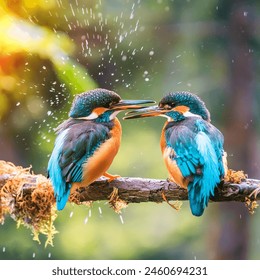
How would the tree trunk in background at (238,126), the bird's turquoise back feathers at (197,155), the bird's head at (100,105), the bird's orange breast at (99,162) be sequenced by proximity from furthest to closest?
the tree trunk in background at (238,126) → the bird's head at (100,105) → the bird's orange breast at (99,162) → the bird's turquoise back feathers at (197,155)

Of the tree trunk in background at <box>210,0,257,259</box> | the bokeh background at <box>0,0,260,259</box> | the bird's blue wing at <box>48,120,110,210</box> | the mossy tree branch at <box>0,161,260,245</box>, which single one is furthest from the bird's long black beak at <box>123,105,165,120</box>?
the tree trunk in background at <box>210,0,257,259</box>

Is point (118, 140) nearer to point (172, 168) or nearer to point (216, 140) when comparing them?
point (172, 168)

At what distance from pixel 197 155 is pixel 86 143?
364 millimetres

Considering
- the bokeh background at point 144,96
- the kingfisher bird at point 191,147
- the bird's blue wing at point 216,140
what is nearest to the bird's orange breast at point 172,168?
the kingfisher bird at point 191,147

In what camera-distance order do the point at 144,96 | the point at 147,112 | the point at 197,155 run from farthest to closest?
the point at 144,96 → the point at 147,112 → the point at 197,155

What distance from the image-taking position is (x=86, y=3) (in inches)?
171

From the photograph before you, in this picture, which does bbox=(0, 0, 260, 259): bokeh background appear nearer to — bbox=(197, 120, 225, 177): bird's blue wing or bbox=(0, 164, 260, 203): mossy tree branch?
bbox=(0, 164, 260, 203): mossy tree branch

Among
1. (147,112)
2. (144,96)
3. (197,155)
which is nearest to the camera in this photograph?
(197,155)

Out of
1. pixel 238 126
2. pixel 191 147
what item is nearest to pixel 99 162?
pixel 191 147

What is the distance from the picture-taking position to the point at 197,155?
2.15 meters

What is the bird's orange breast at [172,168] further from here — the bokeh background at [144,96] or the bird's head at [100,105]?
the bokeh background at [144,96]

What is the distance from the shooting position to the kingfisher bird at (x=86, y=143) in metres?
2.18

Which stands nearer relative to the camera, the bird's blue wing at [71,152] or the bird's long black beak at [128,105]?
the bird's blue wing at [71,152]

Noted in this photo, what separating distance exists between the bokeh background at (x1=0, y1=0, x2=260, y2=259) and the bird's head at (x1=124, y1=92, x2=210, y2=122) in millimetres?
1570
